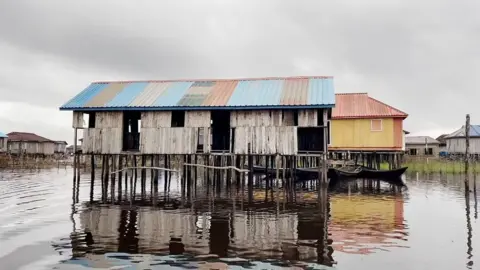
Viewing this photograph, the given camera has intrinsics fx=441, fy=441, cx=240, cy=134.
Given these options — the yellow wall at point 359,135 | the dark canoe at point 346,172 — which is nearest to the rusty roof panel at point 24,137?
the yellow wall at point 359,135

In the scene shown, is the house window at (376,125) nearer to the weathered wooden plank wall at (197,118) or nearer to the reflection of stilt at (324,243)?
the weathered wooden plank wall at (197,118)

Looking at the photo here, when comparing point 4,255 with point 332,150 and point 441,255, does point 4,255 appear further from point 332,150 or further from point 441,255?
point 332,150

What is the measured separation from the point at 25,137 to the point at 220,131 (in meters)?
51.9

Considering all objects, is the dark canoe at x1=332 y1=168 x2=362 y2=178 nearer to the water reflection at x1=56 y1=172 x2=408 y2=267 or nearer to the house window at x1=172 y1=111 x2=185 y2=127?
the water reflection at x1=56 y1=172 x2=408 y2=267

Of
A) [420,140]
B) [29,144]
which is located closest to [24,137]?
[29,144]

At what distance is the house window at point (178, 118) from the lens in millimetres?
24719

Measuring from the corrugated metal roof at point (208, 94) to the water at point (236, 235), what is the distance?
5104 mm

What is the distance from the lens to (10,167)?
1993 inches

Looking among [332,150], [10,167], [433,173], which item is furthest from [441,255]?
[10,167]

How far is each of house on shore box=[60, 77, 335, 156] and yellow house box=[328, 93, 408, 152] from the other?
11.1 m

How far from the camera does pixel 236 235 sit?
13.0 meters

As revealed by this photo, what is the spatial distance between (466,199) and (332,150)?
14479 millimetres

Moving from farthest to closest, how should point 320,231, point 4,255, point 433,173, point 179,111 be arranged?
point 433,173 → point 179,111 → point 320,231 → point 4,255

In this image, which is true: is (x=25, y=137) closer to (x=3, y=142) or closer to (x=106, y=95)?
(x=3, y=142)
